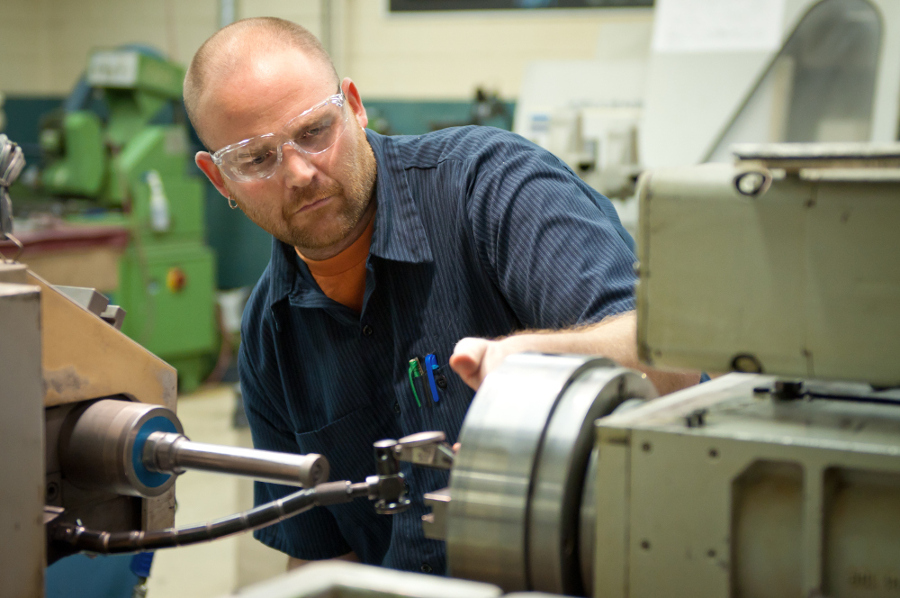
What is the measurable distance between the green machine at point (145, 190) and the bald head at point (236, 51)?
2585 millimetres

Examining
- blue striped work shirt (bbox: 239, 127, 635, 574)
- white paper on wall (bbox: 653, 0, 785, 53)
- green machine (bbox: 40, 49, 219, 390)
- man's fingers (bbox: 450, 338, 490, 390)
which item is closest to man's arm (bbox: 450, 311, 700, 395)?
man's fingers (bbox: 450, 338, 490, 390)

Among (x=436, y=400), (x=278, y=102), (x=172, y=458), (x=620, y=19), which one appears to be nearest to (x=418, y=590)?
(x=172, y=458)

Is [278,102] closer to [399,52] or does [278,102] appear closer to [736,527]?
[736,527]

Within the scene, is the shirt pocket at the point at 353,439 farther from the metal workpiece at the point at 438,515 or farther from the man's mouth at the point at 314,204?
the metal workpiece at the point at 438,515

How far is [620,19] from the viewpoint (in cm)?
383

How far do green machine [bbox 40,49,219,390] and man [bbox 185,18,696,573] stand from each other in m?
2.63

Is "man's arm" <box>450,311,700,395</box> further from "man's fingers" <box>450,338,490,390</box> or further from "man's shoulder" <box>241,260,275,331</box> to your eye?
"man's shoulder" <box>241,260,275,331</box>

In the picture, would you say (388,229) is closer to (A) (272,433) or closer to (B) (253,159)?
(B) (253,159)

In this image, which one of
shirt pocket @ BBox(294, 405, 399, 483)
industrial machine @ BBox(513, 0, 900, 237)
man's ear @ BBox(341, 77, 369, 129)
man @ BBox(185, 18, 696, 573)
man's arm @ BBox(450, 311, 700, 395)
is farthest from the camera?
industrial machine @ BBox(513, 0, 900, 237)

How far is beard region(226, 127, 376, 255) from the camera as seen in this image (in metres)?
1.21

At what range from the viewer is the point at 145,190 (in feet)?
12.5

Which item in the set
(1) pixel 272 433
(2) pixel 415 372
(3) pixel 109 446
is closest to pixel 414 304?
(2) pixel 415 372

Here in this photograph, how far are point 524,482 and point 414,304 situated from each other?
0.62 metres

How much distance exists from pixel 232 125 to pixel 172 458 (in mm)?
503
